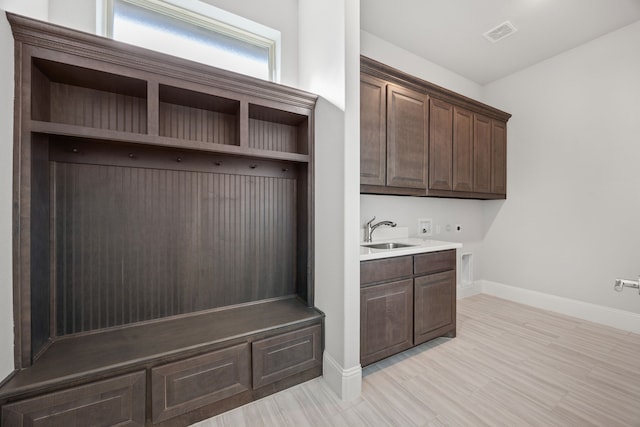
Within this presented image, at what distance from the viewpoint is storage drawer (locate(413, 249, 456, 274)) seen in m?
2.12

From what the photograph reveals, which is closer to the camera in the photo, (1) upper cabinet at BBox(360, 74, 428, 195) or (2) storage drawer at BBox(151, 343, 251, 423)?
(2) storage drawer at BBox(151, 343, 251, 423)

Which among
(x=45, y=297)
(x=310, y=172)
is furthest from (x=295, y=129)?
(x=45, y=297)

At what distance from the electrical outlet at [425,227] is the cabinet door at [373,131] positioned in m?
1.16

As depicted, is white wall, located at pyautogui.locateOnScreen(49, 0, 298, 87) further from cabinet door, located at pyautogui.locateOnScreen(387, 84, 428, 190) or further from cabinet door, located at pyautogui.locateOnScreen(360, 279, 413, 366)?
cabinet door, located at pyautogui.locateOnScreen(360, 279, 413, 366)

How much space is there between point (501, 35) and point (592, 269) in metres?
2.72

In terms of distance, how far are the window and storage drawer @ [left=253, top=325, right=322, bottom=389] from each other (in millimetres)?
2108

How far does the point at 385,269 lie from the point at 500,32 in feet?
9.05

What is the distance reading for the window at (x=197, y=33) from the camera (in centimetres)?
176

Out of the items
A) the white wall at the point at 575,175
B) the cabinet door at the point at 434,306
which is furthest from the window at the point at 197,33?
the white wall at the point at 575,175

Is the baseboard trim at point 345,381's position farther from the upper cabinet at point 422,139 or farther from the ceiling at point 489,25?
the ceiling at point 489,25

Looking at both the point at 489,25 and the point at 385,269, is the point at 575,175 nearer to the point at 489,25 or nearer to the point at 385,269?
the point at 489,25

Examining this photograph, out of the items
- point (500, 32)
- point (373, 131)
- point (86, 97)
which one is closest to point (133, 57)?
point (86, 97)

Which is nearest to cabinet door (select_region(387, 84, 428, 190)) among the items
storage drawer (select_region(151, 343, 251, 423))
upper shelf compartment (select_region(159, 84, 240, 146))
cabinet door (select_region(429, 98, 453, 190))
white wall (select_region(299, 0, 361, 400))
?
cabinet door (select_region(429, 98, 453, 190))

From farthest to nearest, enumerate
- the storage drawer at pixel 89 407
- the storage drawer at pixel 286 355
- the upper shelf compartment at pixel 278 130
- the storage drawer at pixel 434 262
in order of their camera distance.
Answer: the storage drawer at pixel 434 262 < the upper shelf compartment at pixel 278 130 < the storage drawer at pixel 286 355 < the storage drawer at pixel 89 407
